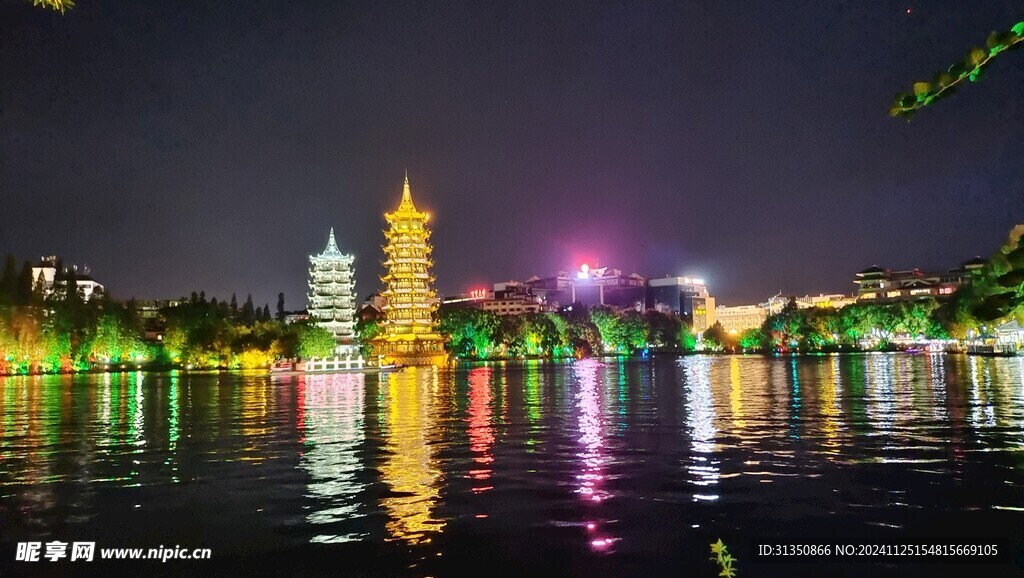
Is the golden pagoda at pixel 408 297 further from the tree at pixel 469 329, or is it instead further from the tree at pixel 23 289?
the tree at pixel 23 289

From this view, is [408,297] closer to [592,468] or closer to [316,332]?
[316,332]

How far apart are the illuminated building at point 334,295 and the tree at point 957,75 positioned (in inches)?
5401

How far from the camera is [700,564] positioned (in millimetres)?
9742

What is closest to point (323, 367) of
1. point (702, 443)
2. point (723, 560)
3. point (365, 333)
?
point (365, 333)

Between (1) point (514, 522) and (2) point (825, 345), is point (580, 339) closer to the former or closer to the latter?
(2) point (825, 345)

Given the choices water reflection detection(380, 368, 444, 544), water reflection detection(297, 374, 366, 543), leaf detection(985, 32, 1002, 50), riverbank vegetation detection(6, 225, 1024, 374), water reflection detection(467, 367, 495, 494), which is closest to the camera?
leaf detection(985, 32, 1002, 50)

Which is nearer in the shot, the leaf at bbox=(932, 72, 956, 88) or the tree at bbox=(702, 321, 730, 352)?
the leaf at bbox=(932, 72, 956, 88)

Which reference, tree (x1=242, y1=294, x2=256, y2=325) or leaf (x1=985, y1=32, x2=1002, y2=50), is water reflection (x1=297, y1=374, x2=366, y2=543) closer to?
leaf (x1=985, y1=32, x2=1002, y2=50)

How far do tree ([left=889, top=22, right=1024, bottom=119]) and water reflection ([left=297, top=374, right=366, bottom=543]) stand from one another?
10.00 meters

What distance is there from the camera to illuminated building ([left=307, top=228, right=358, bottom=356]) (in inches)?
5453

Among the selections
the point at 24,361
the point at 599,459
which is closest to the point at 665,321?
the point at 24,361

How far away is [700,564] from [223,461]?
1370cm

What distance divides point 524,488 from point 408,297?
98.7m
